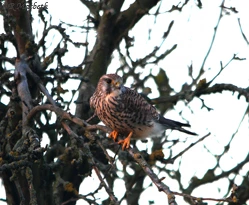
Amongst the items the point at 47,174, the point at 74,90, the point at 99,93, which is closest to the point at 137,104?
the point at 99,93

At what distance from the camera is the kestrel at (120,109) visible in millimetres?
4812

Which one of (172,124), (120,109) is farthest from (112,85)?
(172,124)

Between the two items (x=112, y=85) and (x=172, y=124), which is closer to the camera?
(x=112, y=85)

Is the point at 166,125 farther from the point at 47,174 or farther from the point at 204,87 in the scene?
the point at 47,174

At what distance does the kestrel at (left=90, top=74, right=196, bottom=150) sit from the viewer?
15.8 ft

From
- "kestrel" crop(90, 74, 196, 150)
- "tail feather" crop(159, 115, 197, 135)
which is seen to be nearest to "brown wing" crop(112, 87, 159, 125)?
"kestrel" crop(90, 74, 196, 150)

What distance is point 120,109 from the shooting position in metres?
4.86

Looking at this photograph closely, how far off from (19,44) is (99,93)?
0.81 metres

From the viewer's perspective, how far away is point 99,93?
16.3 ft

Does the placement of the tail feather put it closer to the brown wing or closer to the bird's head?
the brown wing

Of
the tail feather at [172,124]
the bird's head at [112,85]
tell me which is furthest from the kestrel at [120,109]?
the tail feather at [172,124]

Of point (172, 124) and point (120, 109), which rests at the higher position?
point (172, 124)

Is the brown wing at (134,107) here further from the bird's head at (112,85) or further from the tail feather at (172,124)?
the tail feather at (172,124)

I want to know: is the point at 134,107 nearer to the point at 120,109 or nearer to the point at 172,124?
the point at 120,109
